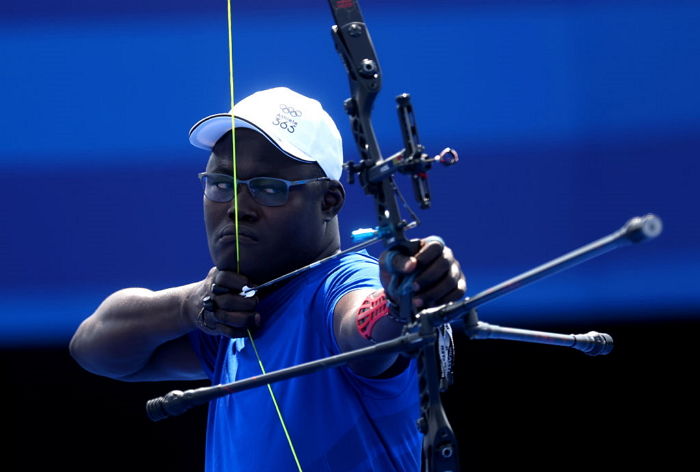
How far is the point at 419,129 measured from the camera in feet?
8.56

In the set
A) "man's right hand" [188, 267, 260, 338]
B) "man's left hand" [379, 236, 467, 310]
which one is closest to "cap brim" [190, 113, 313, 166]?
"man's right hand" [188, 267, 260, 338]

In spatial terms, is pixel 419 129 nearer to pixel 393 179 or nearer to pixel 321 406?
pixel 321 406

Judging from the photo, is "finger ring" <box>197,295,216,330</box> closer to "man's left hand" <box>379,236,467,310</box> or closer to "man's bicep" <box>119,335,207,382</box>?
"man's bicep" <box>119,335,207,382</box>

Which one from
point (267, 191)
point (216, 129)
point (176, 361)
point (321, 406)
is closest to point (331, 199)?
point (267, 191)

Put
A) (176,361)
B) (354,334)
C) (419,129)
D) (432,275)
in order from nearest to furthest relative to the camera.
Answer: (432,275) < (354,334) < (176,361) < (419,129)

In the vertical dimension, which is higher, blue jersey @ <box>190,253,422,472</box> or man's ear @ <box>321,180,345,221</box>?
man's ear @ <box>321,180,345,221</box>

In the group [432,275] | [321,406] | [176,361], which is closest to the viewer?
[432,275]

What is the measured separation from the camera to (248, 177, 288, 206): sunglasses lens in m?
1.66

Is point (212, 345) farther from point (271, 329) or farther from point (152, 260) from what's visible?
point (152, 260)

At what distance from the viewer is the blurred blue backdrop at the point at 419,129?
8.36 ft

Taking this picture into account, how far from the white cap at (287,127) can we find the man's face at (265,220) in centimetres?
2

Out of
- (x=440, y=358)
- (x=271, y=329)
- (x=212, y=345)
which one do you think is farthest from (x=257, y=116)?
(x=440, y=358)

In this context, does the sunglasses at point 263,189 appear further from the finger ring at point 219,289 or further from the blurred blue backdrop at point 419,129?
the blurred blue backdrop at point 419,129

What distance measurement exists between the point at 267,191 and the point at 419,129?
1.02 metres
